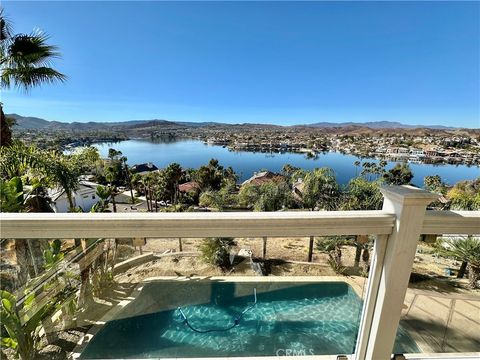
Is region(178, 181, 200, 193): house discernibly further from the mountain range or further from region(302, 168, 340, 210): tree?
the mountain range

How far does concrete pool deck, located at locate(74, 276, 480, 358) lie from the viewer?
1.72m

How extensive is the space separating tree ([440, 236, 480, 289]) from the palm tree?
25.4 feet

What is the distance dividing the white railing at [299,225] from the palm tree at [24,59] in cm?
625

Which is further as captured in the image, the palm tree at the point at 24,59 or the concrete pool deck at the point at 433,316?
the palm tree at the point at 24,59

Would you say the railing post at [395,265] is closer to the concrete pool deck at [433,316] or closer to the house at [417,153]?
the concrete pool deck at [433,316]

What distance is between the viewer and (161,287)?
2.38 metres

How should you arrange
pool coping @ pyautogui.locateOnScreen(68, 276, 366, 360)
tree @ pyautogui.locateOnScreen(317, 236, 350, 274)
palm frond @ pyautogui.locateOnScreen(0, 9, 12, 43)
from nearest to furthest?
pool coping @ pyautogui.locateOnScreen(68, 276, 366, 360), tree @ pyautogui.locateOnScreen(317, 236, 350, 274), palm frond @ pyautogui.locateOnScreen(0, 9, 12, 43)

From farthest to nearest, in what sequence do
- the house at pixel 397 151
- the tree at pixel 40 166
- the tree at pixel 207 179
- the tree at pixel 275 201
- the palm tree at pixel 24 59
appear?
the house at pixel 397 151
the tree at pixel 207 179
the tree at pixel 275 201
the palm tree at pixel 24 59
the tree at pixel 40 166

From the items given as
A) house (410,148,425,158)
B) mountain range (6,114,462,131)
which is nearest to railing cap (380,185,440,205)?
mountain range (6,114,462,131)

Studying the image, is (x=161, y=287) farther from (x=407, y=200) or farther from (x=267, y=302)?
(x=407, y=200)

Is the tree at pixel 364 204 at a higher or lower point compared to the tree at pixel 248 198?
higher

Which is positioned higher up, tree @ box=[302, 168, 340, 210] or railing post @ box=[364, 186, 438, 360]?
railing post @ box=[364, 186, 438, 360]

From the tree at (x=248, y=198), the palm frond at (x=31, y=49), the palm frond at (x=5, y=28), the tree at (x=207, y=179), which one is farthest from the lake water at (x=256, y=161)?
the palm frond at (x=5, y=28)

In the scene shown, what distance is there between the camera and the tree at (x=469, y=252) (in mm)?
1727
